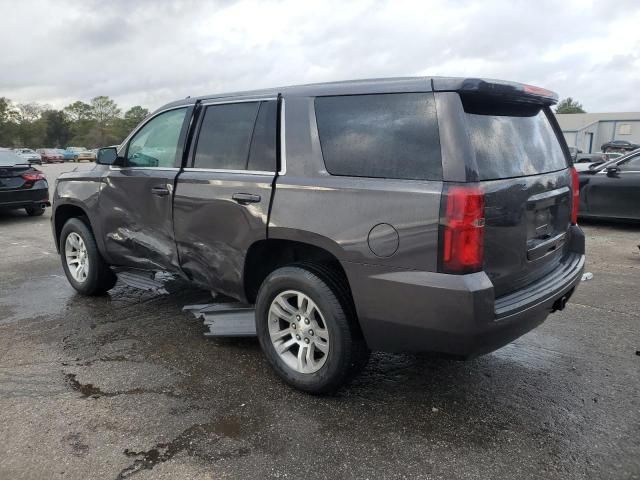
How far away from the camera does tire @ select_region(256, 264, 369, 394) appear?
10.1ft

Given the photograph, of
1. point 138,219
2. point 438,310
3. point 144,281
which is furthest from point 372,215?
point 144,281

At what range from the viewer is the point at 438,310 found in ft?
8.76

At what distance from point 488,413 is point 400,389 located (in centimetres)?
57

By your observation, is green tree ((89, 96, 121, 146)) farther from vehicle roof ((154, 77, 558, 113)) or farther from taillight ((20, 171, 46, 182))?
vehicle roof ((154, 77, 558, 113))

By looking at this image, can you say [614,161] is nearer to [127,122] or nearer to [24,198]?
[24,198]

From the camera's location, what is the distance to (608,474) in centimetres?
255

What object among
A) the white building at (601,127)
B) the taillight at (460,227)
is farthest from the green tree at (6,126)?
the taillight at (460,227)

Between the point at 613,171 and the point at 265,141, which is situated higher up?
the point at 265,141

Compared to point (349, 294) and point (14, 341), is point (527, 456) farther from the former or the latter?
point (14, 341)

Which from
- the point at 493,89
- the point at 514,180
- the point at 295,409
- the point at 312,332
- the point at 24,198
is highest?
the point at 493,89

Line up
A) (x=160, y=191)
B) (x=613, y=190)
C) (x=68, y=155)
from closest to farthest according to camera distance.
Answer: (x=160, y=191) < (x=613, y=190) < (x=68, y=155)

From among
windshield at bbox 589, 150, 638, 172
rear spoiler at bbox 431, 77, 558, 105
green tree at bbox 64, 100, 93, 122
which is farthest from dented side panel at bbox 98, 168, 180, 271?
green tree at bbox 64, 100, 93, 122

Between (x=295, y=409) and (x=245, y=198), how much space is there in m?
1.39

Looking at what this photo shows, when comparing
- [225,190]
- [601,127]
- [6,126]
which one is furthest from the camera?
[6,126]
